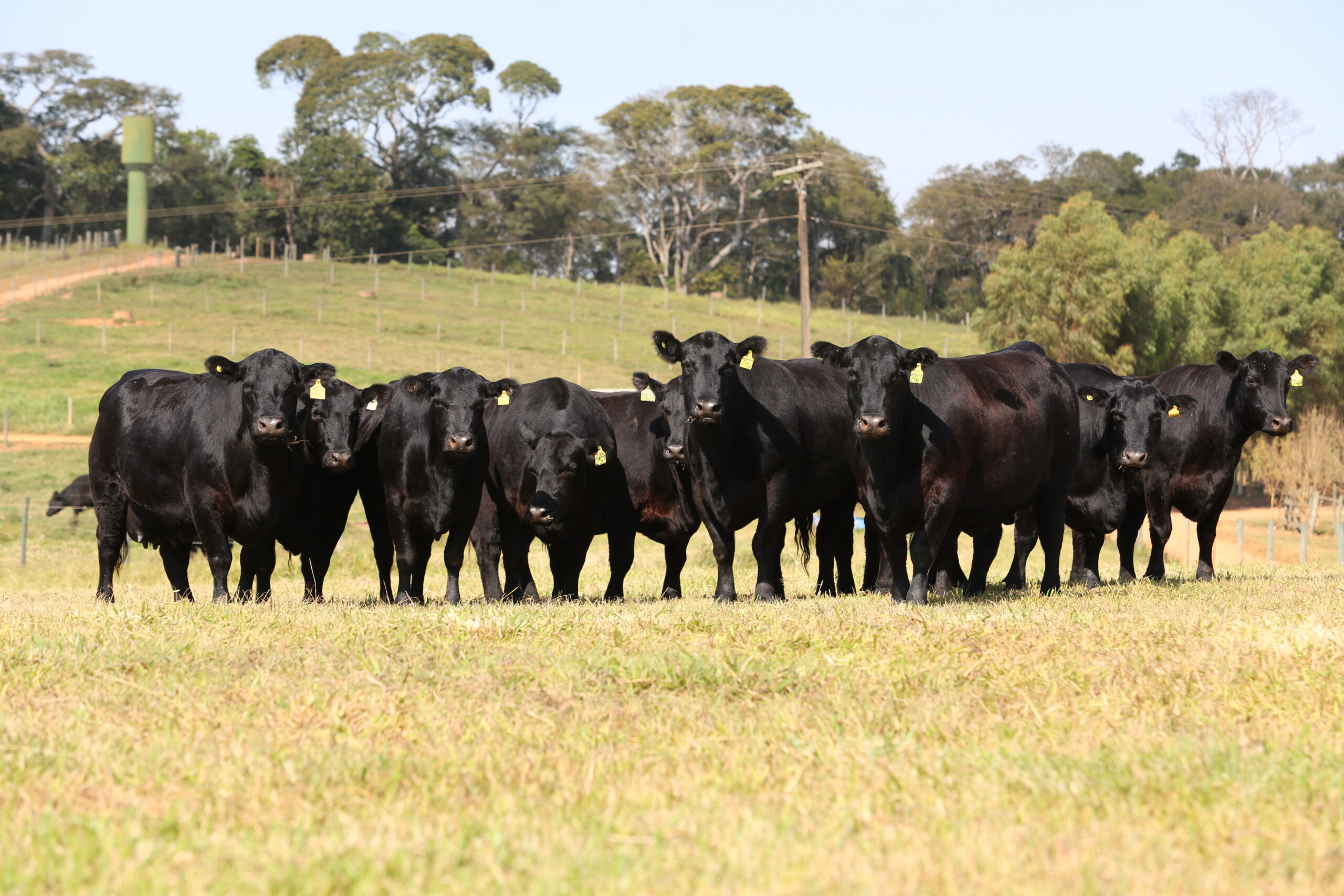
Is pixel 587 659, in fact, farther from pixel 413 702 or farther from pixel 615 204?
pixel 615 204

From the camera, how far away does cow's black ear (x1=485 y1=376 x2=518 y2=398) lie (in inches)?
438

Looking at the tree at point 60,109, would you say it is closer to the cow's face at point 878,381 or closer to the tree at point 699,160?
the tree at point 699,160

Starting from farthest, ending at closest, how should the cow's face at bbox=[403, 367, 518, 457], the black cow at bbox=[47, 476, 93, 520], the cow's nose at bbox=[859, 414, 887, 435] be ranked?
the black cow at bbox=[47, 476, 93, 520]
the cow's face at bbox=[403, 367, 518, 457]
the cow's nose at bbox=[859, 414, 887, 435]

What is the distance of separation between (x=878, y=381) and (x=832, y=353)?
89cm

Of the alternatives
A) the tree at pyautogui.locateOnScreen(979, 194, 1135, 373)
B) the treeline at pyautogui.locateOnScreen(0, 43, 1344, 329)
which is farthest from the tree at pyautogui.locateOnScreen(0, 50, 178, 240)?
the tree at pyautogui.locateOnScreen(979, 194, 1135, 373)

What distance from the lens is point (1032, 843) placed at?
4191mm

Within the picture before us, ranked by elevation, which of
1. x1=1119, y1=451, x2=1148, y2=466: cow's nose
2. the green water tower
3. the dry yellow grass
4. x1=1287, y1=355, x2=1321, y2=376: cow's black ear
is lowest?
the dry yellow grass

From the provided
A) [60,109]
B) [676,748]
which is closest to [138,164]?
[60,109]

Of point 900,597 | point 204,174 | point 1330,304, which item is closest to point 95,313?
point 204,174

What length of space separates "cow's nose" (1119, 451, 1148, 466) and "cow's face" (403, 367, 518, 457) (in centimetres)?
527

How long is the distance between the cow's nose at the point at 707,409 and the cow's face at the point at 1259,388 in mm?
5167

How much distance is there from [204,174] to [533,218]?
18.5 m

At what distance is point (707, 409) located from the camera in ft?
33.7

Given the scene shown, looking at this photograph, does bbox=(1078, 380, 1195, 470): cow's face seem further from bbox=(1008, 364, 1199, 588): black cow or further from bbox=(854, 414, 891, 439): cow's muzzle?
bbox=(854, 414, 891, 439): cow's muzzle
